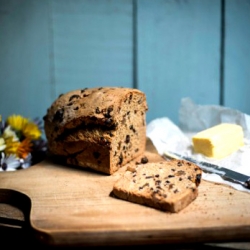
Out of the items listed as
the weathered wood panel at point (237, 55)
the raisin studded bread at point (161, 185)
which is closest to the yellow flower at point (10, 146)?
the raisin studded bread at point (161, 185)

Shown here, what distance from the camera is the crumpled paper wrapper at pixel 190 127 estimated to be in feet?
4.86

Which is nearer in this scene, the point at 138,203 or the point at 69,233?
the point at 69,233

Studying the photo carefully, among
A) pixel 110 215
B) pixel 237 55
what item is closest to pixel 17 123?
pixel 110 215

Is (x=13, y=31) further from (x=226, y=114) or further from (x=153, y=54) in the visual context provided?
(x=226, y=114)

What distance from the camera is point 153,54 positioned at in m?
1.75

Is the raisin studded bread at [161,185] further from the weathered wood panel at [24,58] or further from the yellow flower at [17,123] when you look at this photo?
the weathered wood panel at [24,58]

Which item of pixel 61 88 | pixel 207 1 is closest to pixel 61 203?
pixel 61 88

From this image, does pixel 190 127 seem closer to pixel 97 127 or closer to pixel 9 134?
pixel 97 127

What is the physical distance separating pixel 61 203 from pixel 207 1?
118cm

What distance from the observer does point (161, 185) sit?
1095mm

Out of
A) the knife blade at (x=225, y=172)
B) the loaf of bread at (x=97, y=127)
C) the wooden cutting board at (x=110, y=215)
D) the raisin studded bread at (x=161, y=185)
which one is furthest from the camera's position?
the loaf of bread at (x=97, y=127)

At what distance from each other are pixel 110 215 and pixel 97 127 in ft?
1.34

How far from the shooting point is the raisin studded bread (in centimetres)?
102

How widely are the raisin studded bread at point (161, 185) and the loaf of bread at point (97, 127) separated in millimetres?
129
